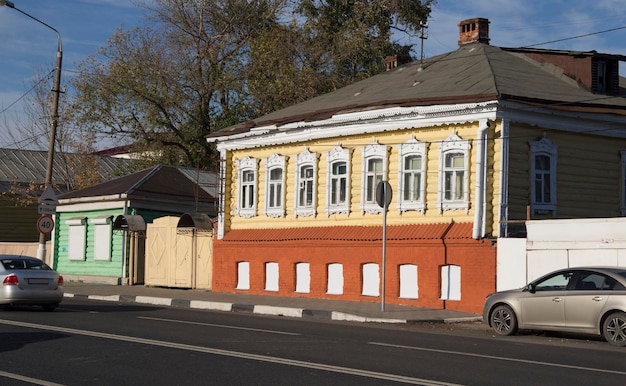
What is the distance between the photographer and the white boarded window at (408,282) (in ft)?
81.5

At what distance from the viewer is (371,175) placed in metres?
26.6

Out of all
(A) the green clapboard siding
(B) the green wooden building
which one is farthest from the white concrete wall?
(A) the green clapboard siding

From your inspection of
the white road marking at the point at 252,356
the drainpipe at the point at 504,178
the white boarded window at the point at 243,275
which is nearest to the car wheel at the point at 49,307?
the white road marking at the point at 252,356

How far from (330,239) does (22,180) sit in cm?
3004

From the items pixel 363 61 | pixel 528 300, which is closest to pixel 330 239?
pixel 528 300

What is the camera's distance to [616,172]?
83.8 ft

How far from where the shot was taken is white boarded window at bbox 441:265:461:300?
23.7 meters

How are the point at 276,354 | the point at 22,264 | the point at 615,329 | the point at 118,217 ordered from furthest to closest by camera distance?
the point at 118,217, the point at 22,264, the point at 615,329, the point at 276,354

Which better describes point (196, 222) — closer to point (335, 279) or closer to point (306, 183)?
point (306, 183)

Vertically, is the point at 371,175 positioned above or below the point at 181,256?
above

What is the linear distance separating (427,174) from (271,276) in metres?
6.95

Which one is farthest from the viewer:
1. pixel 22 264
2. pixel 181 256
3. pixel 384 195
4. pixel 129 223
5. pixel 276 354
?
pixel 129 223

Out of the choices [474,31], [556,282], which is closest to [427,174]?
[556,282]

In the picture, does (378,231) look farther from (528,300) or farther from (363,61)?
(363,61)
